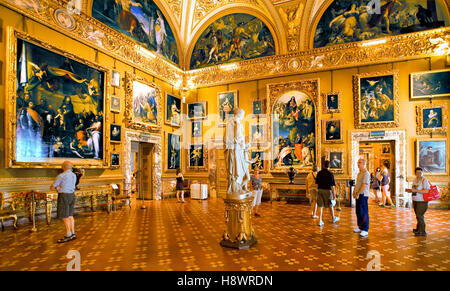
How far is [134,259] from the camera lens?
15.2ft

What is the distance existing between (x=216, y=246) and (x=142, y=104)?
29.2 ft

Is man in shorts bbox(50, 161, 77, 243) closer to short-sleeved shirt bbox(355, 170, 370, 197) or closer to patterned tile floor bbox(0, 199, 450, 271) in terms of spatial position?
patterned tile floor bbox(0, 199, 450, 271)

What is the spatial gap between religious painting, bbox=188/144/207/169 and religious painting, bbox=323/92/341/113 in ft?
22.7

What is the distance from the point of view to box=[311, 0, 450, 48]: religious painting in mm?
10875

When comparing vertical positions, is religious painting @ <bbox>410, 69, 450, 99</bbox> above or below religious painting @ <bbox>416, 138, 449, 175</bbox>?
above

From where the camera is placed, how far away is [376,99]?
38.0 ft

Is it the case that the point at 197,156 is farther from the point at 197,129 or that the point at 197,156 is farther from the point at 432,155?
the point at 432,155

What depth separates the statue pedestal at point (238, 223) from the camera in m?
5.26

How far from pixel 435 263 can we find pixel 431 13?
440 inches

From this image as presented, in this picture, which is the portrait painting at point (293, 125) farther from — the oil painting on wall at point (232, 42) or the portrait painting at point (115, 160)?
the portrait painting at point (115, 160)

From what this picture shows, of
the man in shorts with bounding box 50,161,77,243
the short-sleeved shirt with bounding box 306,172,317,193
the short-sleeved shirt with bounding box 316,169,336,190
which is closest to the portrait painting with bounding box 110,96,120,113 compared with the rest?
the man in shorts with bounding box 50,161,77,243

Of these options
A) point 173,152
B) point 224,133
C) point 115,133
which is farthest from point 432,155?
point 115,133
